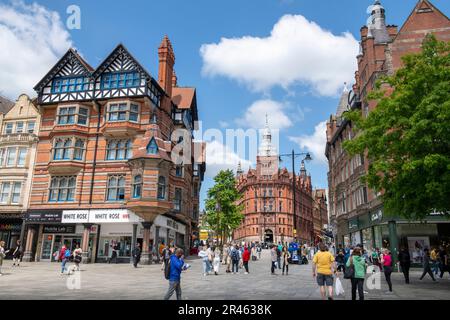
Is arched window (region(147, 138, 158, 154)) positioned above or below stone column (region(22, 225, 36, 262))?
above

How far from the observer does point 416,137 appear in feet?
48.1

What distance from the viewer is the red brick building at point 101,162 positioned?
29.9 m

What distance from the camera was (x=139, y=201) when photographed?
28.7m

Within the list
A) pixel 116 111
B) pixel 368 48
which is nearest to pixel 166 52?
pixel 116 111

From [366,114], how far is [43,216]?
3040 cm

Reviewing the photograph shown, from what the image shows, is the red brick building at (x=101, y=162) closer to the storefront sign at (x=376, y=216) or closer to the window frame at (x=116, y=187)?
the window frame at (x=116, y=187)

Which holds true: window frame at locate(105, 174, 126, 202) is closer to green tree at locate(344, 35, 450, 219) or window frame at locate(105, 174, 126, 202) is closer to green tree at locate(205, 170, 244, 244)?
green tree at locate(205, 170, 244, 244)

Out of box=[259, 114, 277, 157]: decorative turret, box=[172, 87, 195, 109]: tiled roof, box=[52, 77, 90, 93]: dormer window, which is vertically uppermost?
box=[259, 114, 277, 157]: decorative turret

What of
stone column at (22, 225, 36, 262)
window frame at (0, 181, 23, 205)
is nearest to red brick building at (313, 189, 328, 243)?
stone column at (22, 225, 36, 262)

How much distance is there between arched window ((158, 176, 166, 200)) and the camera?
97.3ft

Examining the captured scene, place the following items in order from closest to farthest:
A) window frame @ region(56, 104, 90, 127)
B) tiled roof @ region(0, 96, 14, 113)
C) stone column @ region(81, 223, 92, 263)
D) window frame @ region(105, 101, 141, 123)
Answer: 1. stone column @ region(81, 223, 92, 263)
2. window frame @ region(105, 101, 141, 123)
3. window frame @ region(56, 104, 90, 127)
4. tiled roof @ region(0, 96, 14, 113)

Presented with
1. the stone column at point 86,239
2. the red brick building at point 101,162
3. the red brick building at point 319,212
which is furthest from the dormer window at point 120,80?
the red brick building at point 319,212

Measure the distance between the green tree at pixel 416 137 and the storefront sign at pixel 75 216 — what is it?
2268cm

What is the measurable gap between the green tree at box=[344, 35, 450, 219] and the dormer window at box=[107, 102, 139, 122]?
66.0ft
